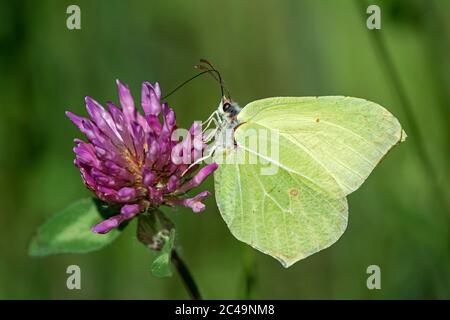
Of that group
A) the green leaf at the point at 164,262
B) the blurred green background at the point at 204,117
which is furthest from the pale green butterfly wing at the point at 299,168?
the blurred green background at the point at 204,117

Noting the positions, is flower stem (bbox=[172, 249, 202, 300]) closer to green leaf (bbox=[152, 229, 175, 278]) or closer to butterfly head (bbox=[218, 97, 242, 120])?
green leaf (bbox=[152, 229, 175, 278])

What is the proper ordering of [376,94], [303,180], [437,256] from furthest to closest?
[376,94] → [437,256] → [303,180]

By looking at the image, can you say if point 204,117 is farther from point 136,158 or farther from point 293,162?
point 136,158

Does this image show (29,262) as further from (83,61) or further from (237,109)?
(237,109)

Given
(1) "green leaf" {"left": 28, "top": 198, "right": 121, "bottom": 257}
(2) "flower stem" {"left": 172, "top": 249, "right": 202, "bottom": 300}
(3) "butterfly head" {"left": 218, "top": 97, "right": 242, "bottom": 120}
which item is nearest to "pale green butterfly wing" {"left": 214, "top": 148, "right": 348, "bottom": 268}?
(3) "butterfly head" {"left": 218, "top": 97, "right": 242, "bottom": 120}
